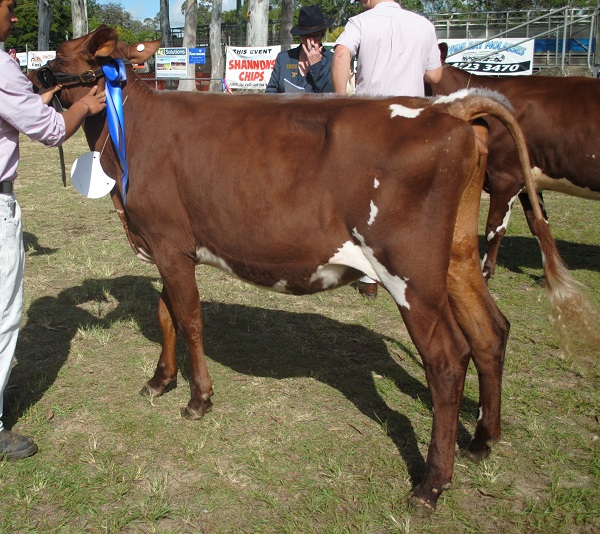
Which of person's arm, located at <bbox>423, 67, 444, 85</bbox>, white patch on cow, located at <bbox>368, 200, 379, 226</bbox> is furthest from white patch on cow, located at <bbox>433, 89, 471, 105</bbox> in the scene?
person's arm, located at <bbox>423, 67, 444, 85</bbox>

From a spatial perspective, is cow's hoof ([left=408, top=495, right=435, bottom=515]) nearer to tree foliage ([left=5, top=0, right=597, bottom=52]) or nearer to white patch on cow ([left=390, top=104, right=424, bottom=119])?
white patch on cow ([left=390, top=104, right=424, bottom=119])

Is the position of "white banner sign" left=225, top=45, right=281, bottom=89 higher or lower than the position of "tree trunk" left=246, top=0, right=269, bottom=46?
lower

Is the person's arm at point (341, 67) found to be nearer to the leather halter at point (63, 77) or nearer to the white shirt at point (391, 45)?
the white shirt at point (391, 45)

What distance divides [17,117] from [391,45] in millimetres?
2502

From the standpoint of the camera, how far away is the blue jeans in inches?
139

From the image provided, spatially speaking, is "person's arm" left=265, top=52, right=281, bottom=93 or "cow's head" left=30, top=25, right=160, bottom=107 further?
"person's arm" left=265, top=52, right=281, bottom=93

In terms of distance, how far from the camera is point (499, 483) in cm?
345

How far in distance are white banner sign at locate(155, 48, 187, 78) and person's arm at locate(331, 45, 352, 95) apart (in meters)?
24.8

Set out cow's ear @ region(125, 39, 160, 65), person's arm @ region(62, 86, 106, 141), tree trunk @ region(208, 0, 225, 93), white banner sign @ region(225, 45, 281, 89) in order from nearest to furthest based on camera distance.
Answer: person's arm @ region(62, 86, 106, 141)
cow's ear @ region(125, 39, 160, 65)
white banner sign @ region(225, 45, 281, 89)
tree trunk @ region(208, 0, 225, 93)

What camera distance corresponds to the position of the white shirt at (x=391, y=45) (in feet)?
14.8

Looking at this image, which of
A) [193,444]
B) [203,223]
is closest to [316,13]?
[203,223]

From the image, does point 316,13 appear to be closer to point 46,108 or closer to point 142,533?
point 46,108

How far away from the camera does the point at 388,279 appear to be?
3238 mm

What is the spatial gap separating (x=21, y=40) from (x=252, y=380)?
58.4m
